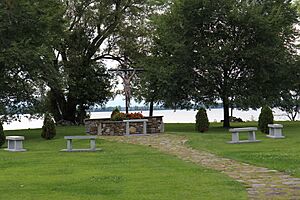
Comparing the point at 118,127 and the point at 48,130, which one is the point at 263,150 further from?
the point at 48,130

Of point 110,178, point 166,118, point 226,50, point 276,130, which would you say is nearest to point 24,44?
point 226,50

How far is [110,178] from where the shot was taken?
31.1ft

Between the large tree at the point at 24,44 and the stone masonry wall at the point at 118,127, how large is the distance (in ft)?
11.7

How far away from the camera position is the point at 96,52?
34969mm

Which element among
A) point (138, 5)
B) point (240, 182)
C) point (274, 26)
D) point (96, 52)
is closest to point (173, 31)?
point (274, 26)

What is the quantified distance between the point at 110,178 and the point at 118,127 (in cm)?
1233

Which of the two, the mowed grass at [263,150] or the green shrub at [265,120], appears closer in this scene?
the mowed grass at [263,150]

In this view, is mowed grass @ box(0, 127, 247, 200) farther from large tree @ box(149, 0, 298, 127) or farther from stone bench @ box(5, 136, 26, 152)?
large tree @ box(149, 0, 298, 127)

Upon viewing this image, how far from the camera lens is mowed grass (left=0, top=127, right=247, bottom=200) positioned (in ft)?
25.5

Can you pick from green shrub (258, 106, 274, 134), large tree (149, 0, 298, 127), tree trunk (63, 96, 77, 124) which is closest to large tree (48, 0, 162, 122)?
tree trunk (63, 96, 77, 124)

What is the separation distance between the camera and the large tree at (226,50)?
2419 cm

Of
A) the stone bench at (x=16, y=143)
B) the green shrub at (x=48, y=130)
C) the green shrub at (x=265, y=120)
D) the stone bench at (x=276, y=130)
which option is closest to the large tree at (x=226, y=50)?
the green shrub at (x=265, y=120)

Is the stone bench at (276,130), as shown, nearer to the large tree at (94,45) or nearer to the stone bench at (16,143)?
the stone bench at (16,143)

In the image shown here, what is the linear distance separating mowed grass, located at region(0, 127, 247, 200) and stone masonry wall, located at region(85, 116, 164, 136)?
7.36m
